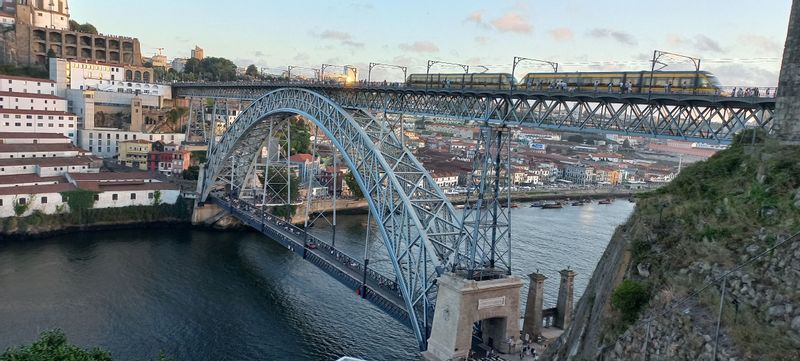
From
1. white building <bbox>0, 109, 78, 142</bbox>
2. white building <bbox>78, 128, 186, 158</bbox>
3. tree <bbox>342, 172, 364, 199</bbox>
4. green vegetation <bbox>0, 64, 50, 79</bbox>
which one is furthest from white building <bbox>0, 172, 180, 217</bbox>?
green vegetation <bbox>0, 64, 50, 79</bbox>

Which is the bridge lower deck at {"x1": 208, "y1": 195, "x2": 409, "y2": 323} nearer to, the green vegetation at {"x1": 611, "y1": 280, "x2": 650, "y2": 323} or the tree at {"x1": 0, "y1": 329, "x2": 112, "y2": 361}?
the tree at {"x1": 0, "y1": 329, "x2": 112, "y2": 361}

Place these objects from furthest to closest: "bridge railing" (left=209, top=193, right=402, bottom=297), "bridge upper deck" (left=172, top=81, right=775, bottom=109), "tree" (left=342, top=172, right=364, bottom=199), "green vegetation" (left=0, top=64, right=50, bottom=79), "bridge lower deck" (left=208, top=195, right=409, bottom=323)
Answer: "green vegetation" (left=0, top=64, right=50, bottom=79)
"tree" (left=342, top=172, right=364, bottom=199)
"bridge railing" (left=209, top=193, right=402, bottom=297)
"bridge lower deck" (left=208, top=195, right=409, bottom=323)
"bridge upper deck" (left=172, top=81, right=775, bottom=109)

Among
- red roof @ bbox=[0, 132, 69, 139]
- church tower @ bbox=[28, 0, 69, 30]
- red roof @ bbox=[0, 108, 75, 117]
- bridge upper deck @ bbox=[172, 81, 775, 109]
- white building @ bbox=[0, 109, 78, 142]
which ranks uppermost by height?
church tower @ bbox=[28, 0, 69, 30]

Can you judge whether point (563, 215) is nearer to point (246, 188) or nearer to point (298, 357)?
point (246, 188)

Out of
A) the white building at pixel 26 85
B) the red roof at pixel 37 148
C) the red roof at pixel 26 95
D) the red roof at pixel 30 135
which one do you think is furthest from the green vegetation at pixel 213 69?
the red roof at pixel 37 148

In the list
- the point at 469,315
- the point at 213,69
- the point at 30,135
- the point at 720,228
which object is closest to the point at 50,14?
the point at 213,69

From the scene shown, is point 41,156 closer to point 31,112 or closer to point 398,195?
point 31,112

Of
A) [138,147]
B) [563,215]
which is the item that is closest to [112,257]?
[138,147]
